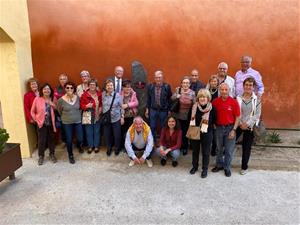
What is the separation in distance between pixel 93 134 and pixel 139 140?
1.04 m

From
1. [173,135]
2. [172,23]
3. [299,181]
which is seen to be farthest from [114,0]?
[299,181]

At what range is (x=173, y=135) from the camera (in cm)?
511

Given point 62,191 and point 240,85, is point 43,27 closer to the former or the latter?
point 62,191

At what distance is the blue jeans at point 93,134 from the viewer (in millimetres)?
5574

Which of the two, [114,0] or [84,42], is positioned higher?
[114,0]

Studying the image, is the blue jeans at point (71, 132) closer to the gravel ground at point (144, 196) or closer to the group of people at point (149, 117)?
the group of people at point (149, 117)

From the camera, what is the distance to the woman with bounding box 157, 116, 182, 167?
5.07 metres

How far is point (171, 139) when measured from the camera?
203 inches

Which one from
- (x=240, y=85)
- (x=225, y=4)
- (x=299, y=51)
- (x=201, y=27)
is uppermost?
(x=225, y=4)

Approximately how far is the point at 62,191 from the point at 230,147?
2669 millimetres

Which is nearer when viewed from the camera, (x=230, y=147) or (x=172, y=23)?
(x=230, y=147)

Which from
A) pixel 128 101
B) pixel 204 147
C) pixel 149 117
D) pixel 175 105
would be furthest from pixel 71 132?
pixel 204 147

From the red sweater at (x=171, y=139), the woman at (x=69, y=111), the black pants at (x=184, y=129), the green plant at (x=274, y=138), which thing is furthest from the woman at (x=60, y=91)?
the green plant at (x=274, y=138)

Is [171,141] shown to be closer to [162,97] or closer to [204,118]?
[162,97]
